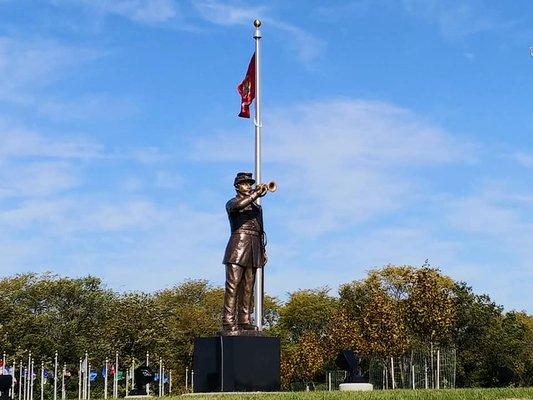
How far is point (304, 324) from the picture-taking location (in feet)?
206

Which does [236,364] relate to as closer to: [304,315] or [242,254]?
[242,254]

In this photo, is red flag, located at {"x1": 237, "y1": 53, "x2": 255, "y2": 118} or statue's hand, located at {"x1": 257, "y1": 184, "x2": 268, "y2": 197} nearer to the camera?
statue's hand, located at {"x1": 257, "y1": 184, "x2": 268, "y2": 197}

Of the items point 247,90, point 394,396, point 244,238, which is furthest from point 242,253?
point 247,90

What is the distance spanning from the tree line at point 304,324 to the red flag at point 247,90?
544 inches

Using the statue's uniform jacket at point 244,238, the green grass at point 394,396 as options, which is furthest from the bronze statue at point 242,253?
the green grass at point 394,396

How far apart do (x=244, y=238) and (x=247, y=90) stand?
9049 millimetres

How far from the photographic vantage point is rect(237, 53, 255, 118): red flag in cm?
2549

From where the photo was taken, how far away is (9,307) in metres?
51.7

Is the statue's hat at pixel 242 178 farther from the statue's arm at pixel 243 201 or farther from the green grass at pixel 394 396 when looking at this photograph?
the green grass at pixel 394 396

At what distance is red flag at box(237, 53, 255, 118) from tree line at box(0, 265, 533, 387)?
13811 mm

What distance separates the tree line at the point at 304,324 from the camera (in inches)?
1515

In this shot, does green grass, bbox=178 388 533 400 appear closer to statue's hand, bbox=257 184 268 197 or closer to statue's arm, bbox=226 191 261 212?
statue's arm, bbox=226 191 261 212

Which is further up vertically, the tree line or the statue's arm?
the statue's arm

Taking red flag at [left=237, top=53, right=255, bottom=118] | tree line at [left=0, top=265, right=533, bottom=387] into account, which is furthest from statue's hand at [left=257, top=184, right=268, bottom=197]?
tree line at [left=0, top=265, right=533, bottom=387]
